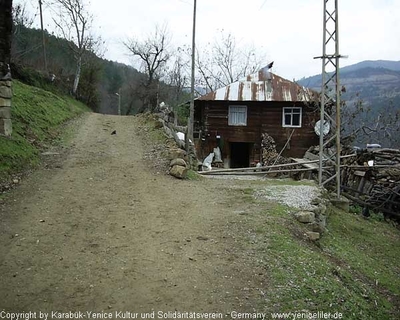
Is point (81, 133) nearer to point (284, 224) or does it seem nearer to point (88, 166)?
point (88, 166)

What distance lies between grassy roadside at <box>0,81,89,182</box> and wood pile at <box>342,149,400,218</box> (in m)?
10.7

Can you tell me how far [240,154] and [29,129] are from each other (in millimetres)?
16060

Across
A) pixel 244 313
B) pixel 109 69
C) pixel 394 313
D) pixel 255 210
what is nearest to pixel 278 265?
pixel 244 313

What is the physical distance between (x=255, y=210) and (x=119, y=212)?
2.68 metres

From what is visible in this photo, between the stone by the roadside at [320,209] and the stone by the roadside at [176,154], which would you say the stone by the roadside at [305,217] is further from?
the stone by the roadside at [176,154]

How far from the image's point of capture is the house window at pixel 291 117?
22500 mm

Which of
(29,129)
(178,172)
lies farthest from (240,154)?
(178,172)

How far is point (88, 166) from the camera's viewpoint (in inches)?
379

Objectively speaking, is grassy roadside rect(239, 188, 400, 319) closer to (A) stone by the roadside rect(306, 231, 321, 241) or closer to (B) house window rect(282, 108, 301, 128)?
(A) stone by the roadside rect(306, 231, 321, 241)

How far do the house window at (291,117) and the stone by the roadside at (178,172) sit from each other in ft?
46.7

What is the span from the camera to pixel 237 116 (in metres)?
23.3

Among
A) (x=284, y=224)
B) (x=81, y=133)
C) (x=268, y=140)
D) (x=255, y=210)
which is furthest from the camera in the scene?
(x=268, y=140)

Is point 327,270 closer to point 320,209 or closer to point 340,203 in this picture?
point 320,209

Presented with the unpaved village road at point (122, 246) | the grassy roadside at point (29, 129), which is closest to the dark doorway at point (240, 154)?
the grassy roadside at point (29, 129)
